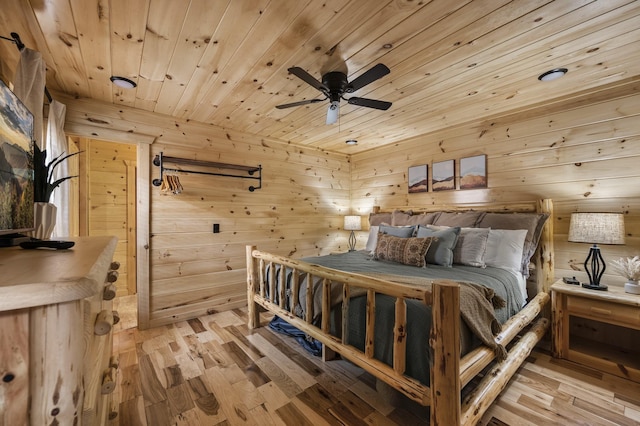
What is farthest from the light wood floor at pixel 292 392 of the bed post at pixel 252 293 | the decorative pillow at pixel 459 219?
the decorative pillow at pixel 459 219

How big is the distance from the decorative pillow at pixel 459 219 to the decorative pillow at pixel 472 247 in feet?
0.76

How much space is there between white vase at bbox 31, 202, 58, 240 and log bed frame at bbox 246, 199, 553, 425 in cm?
147

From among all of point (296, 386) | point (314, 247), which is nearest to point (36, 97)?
point (296, 386)

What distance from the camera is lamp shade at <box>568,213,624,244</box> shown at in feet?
6.52

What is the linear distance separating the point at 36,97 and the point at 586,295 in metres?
3.97

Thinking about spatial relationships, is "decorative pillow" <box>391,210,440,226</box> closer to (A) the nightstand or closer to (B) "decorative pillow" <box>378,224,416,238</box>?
(B) "decorative pillow" <box>378,224,416,238</box>

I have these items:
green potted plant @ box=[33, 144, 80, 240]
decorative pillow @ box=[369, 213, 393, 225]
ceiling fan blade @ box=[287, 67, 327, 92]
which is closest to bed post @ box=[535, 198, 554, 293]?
decorative pillow @ box=[369, 213, 393, 225]

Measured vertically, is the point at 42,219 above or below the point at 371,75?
below

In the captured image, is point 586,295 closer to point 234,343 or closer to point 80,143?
point 234,343

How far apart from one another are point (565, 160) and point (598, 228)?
79cm

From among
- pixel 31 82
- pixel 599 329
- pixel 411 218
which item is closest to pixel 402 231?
pixel 411 218

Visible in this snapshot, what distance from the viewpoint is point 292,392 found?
183 cm

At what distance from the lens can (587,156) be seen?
7.93 feet

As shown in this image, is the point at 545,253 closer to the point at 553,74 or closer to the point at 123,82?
the point at 553,74
